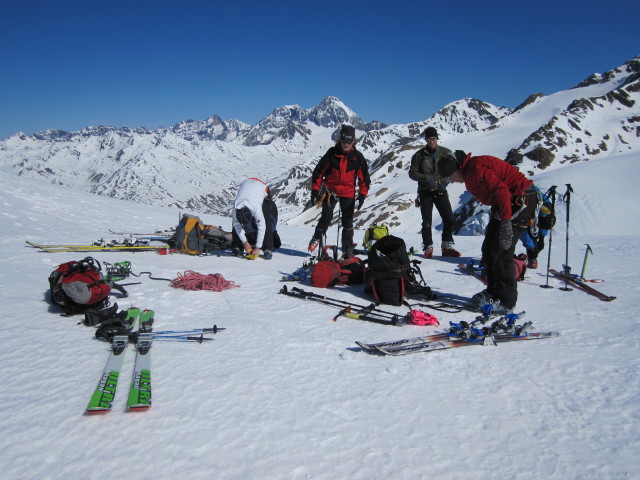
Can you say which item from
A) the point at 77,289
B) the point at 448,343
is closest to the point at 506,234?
the point at 448,343

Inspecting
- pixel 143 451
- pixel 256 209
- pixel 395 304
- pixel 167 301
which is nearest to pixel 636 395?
pixel 395 304

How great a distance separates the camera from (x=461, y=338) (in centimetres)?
454

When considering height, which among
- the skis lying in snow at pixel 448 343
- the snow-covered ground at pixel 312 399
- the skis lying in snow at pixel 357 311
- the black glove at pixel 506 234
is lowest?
the snow-covered ground at pixel 312 399

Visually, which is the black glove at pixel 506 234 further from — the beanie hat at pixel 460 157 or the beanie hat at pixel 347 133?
the beanie hat at pixel 347 133

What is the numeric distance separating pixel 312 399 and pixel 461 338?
2.06 m

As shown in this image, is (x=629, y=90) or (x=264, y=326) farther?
(x=629, y=90)

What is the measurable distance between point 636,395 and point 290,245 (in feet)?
31.2

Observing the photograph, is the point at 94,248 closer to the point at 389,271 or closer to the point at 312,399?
the point at 389,271

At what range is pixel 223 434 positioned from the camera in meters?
2.83

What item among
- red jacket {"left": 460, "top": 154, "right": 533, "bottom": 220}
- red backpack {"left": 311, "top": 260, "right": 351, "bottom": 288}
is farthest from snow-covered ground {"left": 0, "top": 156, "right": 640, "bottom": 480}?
red jacket {"left": 460, "top": 154, "right": 533, "bottom": 220}

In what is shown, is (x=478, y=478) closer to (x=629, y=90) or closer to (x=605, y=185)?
(x=605, y=185)

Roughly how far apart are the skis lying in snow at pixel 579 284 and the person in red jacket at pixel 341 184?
412 cm

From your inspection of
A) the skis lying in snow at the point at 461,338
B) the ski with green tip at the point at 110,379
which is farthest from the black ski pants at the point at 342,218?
the ski with green tip at the point at 110,379

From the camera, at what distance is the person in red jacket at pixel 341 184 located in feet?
29.3
